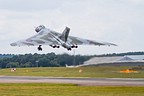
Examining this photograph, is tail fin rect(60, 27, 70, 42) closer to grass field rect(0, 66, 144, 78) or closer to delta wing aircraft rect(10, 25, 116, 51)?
delta wing aircraft rect(10, 25, 116, 51)

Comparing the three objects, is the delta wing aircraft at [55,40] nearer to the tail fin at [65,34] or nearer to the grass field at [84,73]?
the tail fin at [65,34]

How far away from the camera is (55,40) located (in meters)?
91.8

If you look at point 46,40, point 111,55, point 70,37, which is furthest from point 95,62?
point 46,40

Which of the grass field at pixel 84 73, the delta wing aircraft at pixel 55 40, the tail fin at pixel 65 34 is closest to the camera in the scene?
the delta wing aircraft at pixel 55 40

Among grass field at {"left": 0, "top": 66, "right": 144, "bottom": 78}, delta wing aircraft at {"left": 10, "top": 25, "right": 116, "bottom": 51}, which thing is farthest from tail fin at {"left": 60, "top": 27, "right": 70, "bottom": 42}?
grass field at {"left": 0, "top": 66, "right": 144, "bottom": 78}

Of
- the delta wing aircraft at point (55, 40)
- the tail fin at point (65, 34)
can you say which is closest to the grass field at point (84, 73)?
the delta wing aircraft at point (55, 40)

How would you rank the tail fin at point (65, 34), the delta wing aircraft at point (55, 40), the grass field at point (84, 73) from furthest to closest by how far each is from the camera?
the grass field at point (84, 73) → the tail fin at point (65, 34) → the delta wing aircraft at point (55, 40)

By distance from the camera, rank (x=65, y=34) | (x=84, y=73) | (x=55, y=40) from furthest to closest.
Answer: (x=84, y=73) → (x=65, y=34) → (x=55, y=40)

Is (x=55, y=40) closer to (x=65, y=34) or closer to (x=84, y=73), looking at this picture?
(x=65, y=34)

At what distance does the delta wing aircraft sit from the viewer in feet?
282

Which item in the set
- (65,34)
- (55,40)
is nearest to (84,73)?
(65,34)

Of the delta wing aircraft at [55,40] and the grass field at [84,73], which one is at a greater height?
the delta wing aircraft at [55,40]

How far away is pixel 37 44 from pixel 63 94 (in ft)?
115

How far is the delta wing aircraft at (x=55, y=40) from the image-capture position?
85875mm
